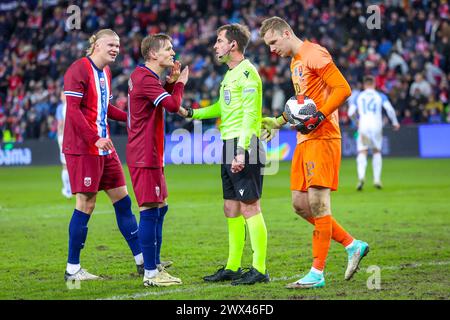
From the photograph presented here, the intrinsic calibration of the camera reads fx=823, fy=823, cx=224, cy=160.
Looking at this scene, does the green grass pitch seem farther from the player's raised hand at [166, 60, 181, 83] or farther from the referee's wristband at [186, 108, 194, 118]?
the player's raised hand at [166, 60, 181, 83]

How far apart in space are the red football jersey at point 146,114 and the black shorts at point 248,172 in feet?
2.00

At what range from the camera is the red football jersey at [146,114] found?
7.37 m

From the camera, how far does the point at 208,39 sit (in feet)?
100

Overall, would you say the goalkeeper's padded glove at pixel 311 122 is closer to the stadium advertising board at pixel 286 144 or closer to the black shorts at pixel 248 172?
the black shorts at pixel 248 172

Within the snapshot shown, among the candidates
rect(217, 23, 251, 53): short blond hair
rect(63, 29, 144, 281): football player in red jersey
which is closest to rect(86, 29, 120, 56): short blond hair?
rect(63, 29, 144, 281): football player in red jersey

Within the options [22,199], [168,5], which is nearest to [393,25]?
[168,5]

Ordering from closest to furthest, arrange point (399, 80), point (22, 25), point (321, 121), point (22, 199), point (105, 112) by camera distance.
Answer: point (321, 121) < point (105, 112) < point (22, 199) < point (399, 80) < point (22, 25)

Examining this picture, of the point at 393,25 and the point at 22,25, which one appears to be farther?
the point at 22,25

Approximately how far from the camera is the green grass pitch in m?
7.05

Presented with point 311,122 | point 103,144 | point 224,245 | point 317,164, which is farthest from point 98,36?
point 224,245

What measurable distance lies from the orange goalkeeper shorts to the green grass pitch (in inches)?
35.9

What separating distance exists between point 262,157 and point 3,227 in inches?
246
